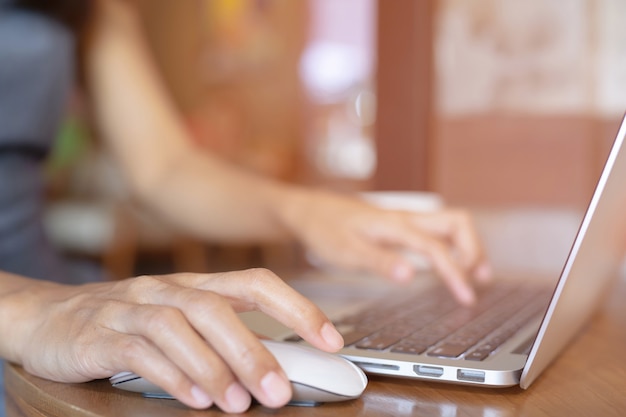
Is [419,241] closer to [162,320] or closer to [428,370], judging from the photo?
[428,370]

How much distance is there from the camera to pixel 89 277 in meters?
1.11

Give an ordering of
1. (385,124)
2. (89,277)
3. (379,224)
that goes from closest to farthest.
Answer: (379,224)
(89,277)
(385,124)

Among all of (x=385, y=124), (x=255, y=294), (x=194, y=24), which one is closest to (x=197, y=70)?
(x=194, y=24)

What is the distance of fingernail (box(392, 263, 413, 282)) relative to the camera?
872mm

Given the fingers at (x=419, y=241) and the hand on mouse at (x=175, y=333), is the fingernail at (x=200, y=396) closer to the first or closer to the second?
the hand on mouse at (x=175, y=333)

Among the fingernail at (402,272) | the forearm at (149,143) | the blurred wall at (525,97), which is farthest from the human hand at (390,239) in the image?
the blurred wall at (525,97)

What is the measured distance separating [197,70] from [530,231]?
5039mm

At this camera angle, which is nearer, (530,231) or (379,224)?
(379,224)

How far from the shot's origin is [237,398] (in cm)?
45

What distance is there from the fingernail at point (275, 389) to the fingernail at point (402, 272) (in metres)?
0.44

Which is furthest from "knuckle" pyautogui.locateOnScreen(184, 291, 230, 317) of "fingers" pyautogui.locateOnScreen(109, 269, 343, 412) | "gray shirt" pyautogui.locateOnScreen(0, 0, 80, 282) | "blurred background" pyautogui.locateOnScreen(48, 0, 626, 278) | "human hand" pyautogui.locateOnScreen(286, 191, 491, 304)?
"blurred background" pyautogui.locateOnScreen(48, 0, 626, 278)

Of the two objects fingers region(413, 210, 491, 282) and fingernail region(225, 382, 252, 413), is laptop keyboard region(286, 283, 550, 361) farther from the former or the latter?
fingernail region(225, 382, 252, 413)

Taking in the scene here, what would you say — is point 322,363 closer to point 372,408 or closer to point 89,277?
point 372,408

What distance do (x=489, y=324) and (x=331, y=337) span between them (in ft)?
0.82
